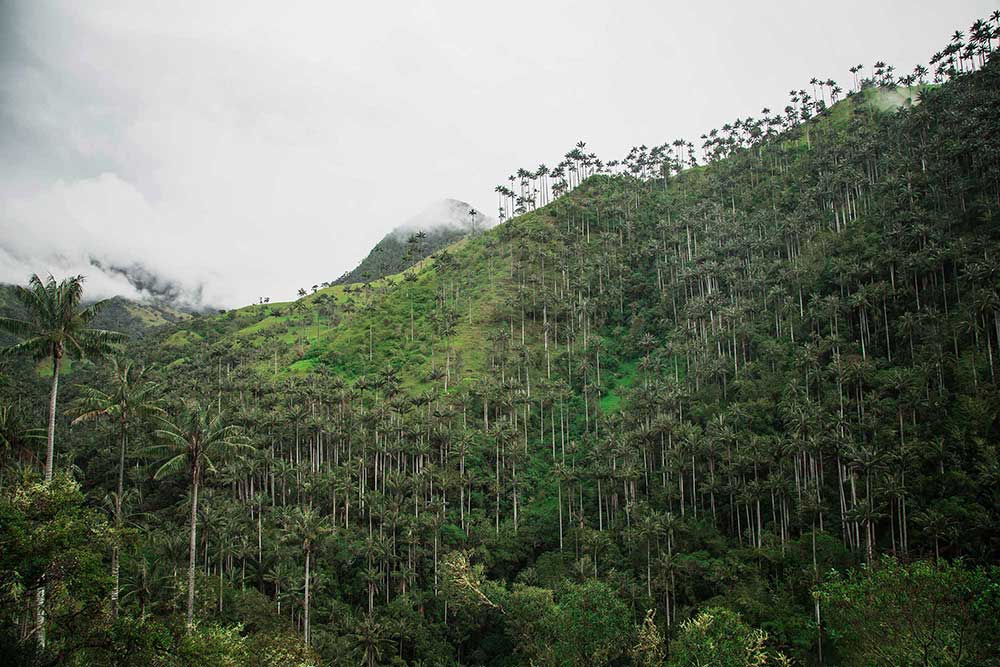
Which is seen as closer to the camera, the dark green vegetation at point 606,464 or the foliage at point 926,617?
the foliage at point 926,617

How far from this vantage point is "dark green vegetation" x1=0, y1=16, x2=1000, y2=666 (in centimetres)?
3133

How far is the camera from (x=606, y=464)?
86.1 meters

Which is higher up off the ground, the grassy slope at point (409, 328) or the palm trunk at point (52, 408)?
the grassy slope at point (409, 328)

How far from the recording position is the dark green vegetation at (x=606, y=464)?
31328 mm

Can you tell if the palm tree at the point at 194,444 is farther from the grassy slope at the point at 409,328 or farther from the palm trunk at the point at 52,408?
the grassy slope at the point at 409,328

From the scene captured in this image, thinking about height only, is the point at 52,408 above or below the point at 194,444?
above

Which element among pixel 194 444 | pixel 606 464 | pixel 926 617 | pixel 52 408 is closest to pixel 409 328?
pixel 606 464

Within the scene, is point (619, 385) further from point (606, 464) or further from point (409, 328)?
point (409, 328)

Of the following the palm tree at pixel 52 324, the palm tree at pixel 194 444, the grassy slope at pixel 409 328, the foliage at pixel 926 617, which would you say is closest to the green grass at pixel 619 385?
the grassy slope at pixel 409 328

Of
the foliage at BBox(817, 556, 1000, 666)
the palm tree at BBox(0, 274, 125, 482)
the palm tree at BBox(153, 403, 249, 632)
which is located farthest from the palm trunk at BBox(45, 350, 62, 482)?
the foliage at BBox(817, 556, 1000, 666)

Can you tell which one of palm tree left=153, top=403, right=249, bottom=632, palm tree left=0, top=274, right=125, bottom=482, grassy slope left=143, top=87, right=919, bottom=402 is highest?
grassy slope left=143, top=87, right=919, bottom=402

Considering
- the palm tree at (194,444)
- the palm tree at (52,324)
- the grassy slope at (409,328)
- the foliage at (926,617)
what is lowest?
the foliage at (926,617)

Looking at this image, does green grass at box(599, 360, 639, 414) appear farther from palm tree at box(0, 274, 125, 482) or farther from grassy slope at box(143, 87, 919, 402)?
palm tree at box(0, 274, 125, 482)

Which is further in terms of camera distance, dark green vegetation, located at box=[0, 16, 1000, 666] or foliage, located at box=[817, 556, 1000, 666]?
dark green vegetation, located at box=[0, 16, 1000, 666]
